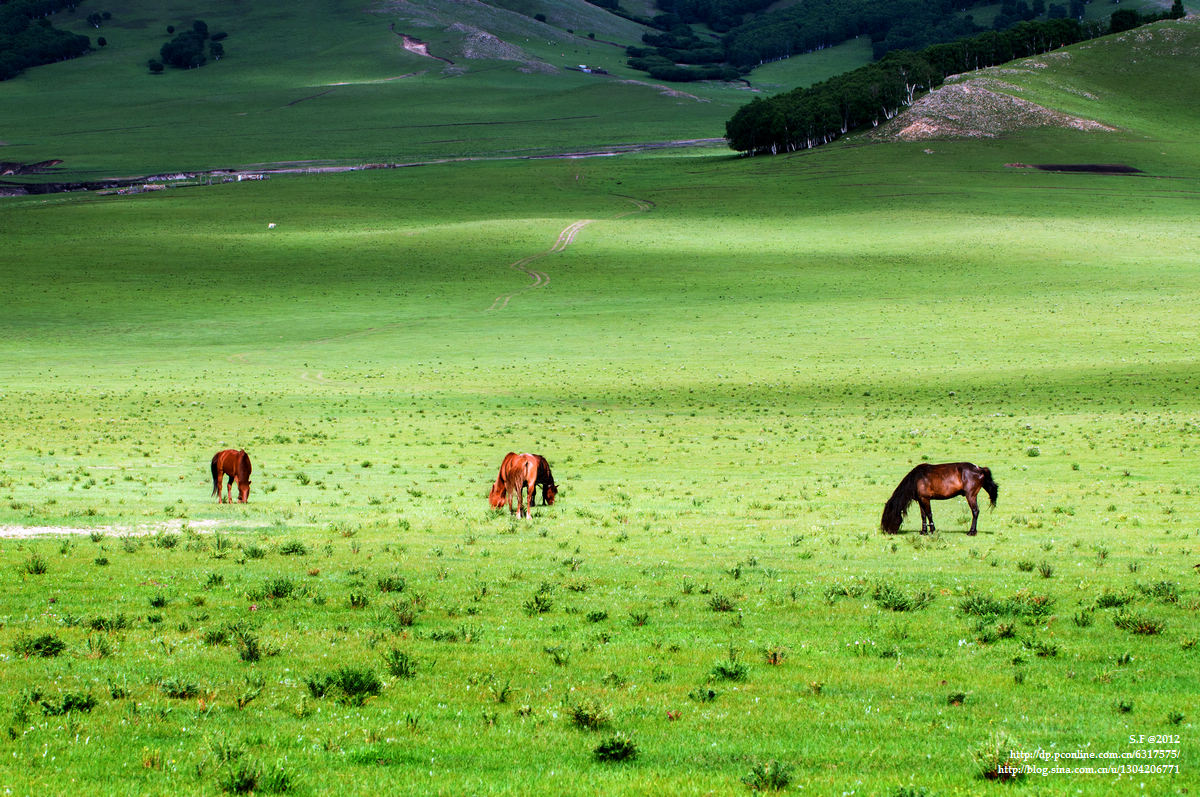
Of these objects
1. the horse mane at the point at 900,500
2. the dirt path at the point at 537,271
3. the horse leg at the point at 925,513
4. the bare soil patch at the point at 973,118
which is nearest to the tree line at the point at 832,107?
the bare soil patch at the point at 973,118

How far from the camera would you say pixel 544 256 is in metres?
98.7

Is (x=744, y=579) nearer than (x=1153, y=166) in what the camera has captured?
Yes

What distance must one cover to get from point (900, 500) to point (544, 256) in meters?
80.2

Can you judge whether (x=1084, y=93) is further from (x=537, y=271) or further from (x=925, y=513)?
(x=925, y=513)

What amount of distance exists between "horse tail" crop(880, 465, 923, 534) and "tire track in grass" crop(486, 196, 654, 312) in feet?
204

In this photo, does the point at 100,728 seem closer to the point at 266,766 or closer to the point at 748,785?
the point at 266,766

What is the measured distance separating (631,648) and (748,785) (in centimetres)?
429

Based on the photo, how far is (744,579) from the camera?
16.7 metres

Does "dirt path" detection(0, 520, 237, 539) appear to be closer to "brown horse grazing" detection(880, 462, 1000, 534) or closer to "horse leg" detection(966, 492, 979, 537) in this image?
"brown horse grazing" detection(880, 462, 1000, 534)

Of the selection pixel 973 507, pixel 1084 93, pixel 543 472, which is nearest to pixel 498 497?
pixel 543 472

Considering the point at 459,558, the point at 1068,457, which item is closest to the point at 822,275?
the point at 1068,457

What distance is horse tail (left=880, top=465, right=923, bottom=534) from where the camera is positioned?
20781 mm

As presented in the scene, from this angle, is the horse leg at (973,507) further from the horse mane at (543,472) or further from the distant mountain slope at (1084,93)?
the distant mountain slope at (1084,93)

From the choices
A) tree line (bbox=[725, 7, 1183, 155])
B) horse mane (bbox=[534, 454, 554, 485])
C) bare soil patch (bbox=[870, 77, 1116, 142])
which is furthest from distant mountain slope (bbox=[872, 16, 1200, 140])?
horse mane (bbox=[534, 454, 554, 485])
